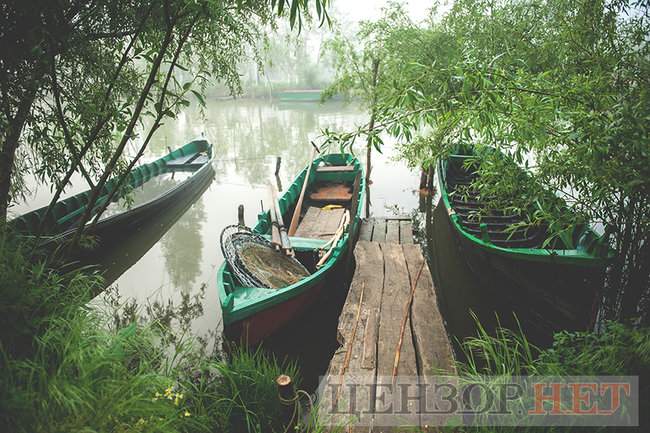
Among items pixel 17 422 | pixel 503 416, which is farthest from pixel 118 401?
pixel 503 416

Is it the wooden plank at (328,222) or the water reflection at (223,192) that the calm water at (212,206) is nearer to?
the water reflection at (223,192)

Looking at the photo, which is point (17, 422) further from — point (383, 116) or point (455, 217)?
point (455, 217)

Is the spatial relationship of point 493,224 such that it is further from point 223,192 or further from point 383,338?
point 223,192

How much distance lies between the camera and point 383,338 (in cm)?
300

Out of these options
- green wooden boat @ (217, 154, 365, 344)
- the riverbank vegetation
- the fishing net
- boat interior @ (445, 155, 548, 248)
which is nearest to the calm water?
green wooden boat @ (217, 154, 365, 344)

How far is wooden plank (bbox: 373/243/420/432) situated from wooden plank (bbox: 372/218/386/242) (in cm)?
125

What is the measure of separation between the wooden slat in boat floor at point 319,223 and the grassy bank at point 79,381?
9.76ft

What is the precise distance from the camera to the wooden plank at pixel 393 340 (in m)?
2.31

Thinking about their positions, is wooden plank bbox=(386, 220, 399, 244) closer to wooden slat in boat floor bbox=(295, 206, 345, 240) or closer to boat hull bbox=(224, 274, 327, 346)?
wooden slat in boat floor bbox=(295, 206, 345, 240)

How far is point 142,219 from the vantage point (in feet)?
21.3

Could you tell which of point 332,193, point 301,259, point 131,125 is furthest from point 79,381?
point 332,193

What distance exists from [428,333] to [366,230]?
314 centimetres

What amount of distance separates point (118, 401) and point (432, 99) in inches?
94.9

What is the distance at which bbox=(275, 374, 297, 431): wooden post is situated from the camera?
197cm
